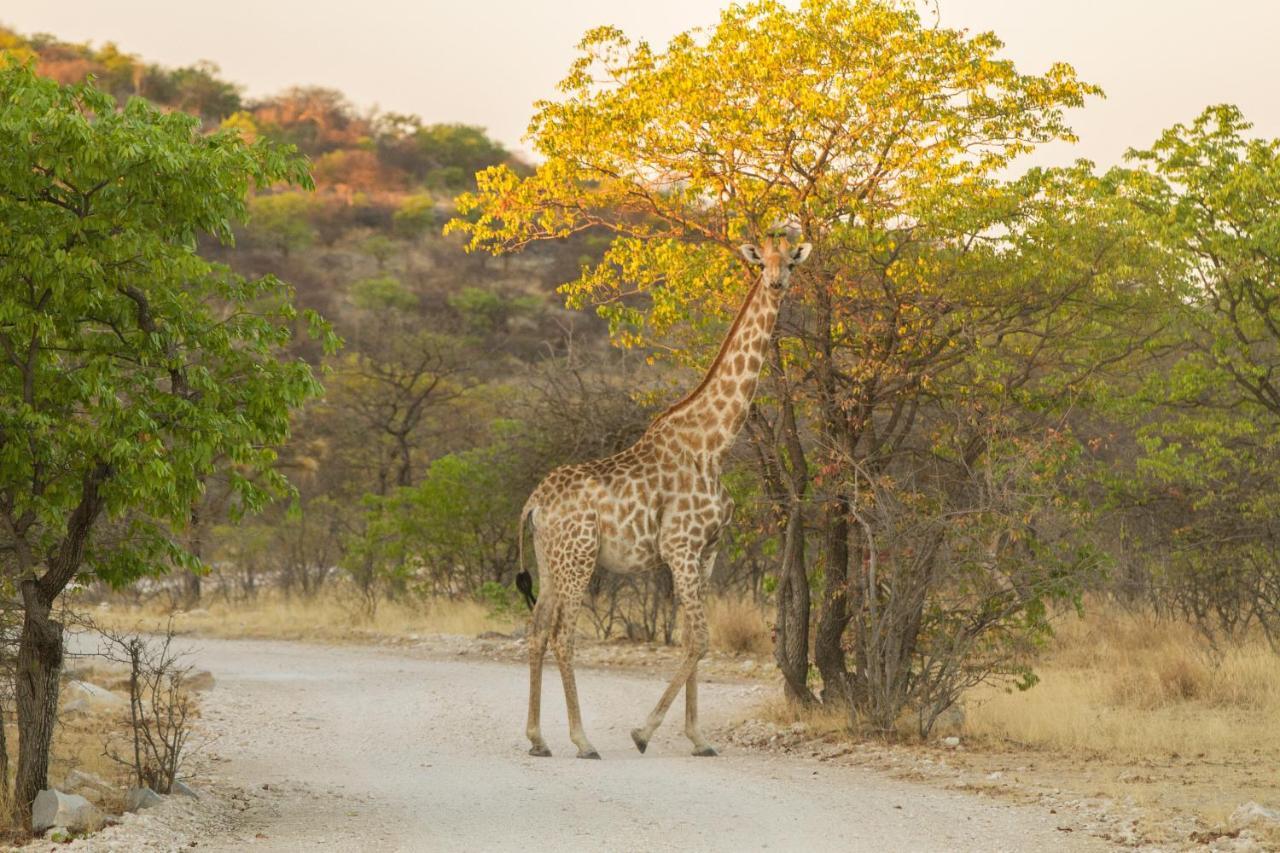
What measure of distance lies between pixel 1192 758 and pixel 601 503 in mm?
5064

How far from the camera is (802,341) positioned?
13.9 metres

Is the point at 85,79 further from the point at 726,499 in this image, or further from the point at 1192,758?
the point at 1192,758

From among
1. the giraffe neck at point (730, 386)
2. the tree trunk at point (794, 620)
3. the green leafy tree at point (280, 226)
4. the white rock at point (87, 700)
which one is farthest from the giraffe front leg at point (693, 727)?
the green leafy tree at point (280, 226)

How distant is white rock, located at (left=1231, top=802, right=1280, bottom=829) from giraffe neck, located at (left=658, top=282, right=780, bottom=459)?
516cm

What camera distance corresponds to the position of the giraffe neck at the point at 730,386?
41.7ft

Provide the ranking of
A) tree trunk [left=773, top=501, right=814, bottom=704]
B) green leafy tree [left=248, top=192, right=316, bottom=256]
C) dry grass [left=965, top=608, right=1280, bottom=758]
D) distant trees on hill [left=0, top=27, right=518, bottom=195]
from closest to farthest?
1. dry grass [left=965, top=608, right=1280, bottom=758]
2. tree trunk [left=773, top=501, right=814, bottom=704]
3. green leafy tree [left=248, top=192, right=316, bottom=256]
4. distant trees on hill [left=0, top=27, right=518, bottom=195]

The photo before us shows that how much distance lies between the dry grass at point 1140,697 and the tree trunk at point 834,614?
1.26 metres

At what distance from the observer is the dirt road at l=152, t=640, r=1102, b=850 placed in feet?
28.7

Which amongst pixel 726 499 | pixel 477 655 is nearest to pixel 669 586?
pixel 477 655

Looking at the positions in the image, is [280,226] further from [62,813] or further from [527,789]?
[62,813]

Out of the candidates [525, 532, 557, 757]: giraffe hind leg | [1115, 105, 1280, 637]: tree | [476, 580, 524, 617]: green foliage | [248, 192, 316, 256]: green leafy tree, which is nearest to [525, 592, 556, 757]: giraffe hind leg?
[525, 532, 557, 757]: giraffe hind leg

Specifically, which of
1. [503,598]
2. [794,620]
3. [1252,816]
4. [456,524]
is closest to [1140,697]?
[794,620]

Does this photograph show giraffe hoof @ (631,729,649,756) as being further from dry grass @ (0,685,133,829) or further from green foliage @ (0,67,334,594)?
green foliage @ (0,67,334,594)

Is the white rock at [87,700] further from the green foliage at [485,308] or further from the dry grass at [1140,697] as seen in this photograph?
the green foliage at [485,308]
